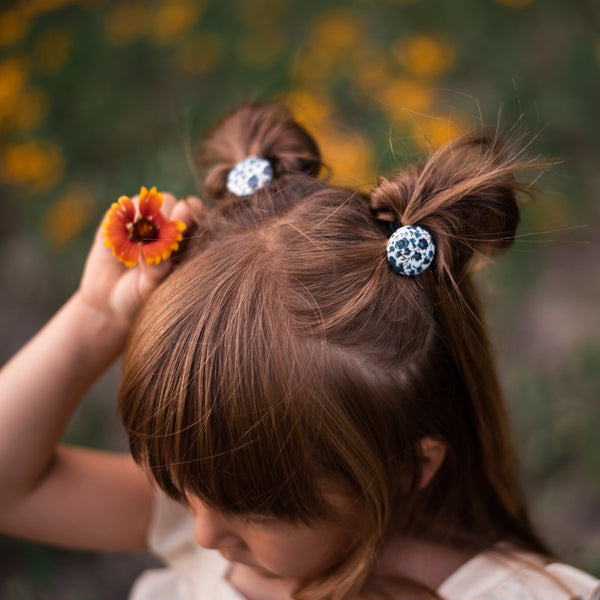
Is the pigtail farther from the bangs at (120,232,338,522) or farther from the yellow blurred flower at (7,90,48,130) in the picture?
the yellow blurred flower at (7,90,48,130)

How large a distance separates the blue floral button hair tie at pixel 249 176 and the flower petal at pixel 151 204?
97 millimetres

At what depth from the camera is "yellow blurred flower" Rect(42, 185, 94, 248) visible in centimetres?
157

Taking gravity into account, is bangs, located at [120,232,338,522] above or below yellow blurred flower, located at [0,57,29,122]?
below

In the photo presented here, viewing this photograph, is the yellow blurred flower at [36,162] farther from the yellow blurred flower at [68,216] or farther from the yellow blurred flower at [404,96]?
the yellow blurred flower at [404,96]

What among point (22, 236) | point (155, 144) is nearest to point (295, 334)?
point (155, 144)

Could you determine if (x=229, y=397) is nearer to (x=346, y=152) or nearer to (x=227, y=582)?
(x=227, y=582)

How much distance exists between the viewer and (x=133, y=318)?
867mm

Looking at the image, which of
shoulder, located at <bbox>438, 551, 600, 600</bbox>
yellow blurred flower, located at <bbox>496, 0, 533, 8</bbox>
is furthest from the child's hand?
yellow blurred flower, located at <bbox>496, 0, 533, 8</bbox>

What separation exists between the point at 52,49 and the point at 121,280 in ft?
3.45

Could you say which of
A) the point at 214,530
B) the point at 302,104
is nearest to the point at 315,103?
the point at 302,104

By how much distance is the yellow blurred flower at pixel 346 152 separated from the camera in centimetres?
138

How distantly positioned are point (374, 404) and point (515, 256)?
1.00 metres

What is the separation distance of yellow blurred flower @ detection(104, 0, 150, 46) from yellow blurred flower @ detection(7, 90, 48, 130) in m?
0.27

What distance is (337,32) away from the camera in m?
1.69
